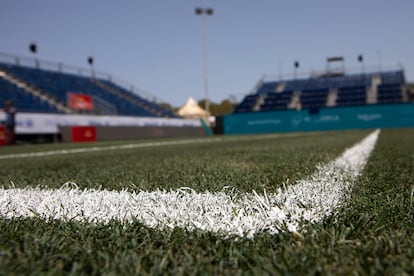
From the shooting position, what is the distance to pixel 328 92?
3053 centimetres

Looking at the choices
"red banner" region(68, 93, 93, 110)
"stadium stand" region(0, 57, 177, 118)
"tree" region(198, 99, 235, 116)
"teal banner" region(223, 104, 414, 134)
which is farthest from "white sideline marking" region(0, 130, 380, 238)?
"tree" region(198, 99, 235, 116)

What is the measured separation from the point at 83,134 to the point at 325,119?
45.9 feet

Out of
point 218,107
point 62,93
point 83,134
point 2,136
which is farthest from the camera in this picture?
point 218,107

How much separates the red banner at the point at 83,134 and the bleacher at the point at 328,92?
15.6 metres

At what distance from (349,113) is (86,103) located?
14.9 metres

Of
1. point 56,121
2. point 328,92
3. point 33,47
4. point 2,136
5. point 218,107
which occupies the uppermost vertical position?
point 33,47

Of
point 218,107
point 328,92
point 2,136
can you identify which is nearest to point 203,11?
point 328,92

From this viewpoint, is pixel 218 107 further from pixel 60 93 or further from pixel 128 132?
pixel 128 132

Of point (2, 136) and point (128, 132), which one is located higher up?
point (2, 136)

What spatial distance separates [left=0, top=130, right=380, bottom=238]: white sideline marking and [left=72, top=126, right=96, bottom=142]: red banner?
15.4m

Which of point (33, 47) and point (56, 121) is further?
point (33, 47)

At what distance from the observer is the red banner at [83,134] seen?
54.5 ft

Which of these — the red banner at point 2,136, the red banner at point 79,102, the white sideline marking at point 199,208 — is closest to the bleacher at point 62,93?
the red banner at point 79,102

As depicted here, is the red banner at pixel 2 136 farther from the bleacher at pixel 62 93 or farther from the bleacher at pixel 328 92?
the bleacher at pixel 328 92
